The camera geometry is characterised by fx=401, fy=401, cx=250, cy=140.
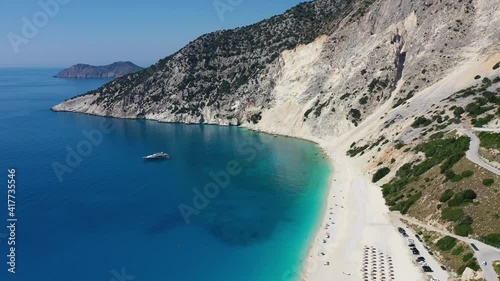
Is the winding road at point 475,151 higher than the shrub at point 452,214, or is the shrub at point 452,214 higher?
the winding road at point 475,151

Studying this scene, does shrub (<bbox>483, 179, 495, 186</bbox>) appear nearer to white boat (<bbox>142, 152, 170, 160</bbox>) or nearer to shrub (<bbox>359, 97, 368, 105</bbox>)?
shrub (<bbox>359, 97, 368, 105</bbox>)

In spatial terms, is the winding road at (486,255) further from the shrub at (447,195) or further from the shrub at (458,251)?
the shrub at (447,195)

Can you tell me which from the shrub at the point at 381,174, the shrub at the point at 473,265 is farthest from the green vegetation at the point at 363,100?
the shrub at the point at 473,265

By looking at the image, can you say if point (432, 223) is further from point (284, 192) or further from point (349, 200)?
point (284, 192)

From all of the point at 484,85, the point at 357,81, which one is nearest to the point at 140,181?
the point at 357,81

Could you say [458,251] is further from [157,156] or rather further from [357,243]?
[157,156]

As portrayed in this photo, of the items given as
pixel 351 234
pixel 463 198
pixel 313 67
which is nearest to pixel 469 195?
pixel 463 198

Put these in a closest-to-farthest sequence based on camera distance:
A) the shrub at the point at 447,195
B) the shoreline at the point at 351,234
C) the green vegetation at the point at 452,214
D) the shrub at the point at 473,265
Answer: the shrub at the point at 473,265 < the shoreline at the point at 351,234 < the green vegetation at the point at 452,214 < the shrub at the point at 447,195

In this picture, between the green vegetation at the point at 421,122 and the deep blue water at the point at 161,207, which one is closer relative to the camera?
the deep blue water at the point at 161,207
